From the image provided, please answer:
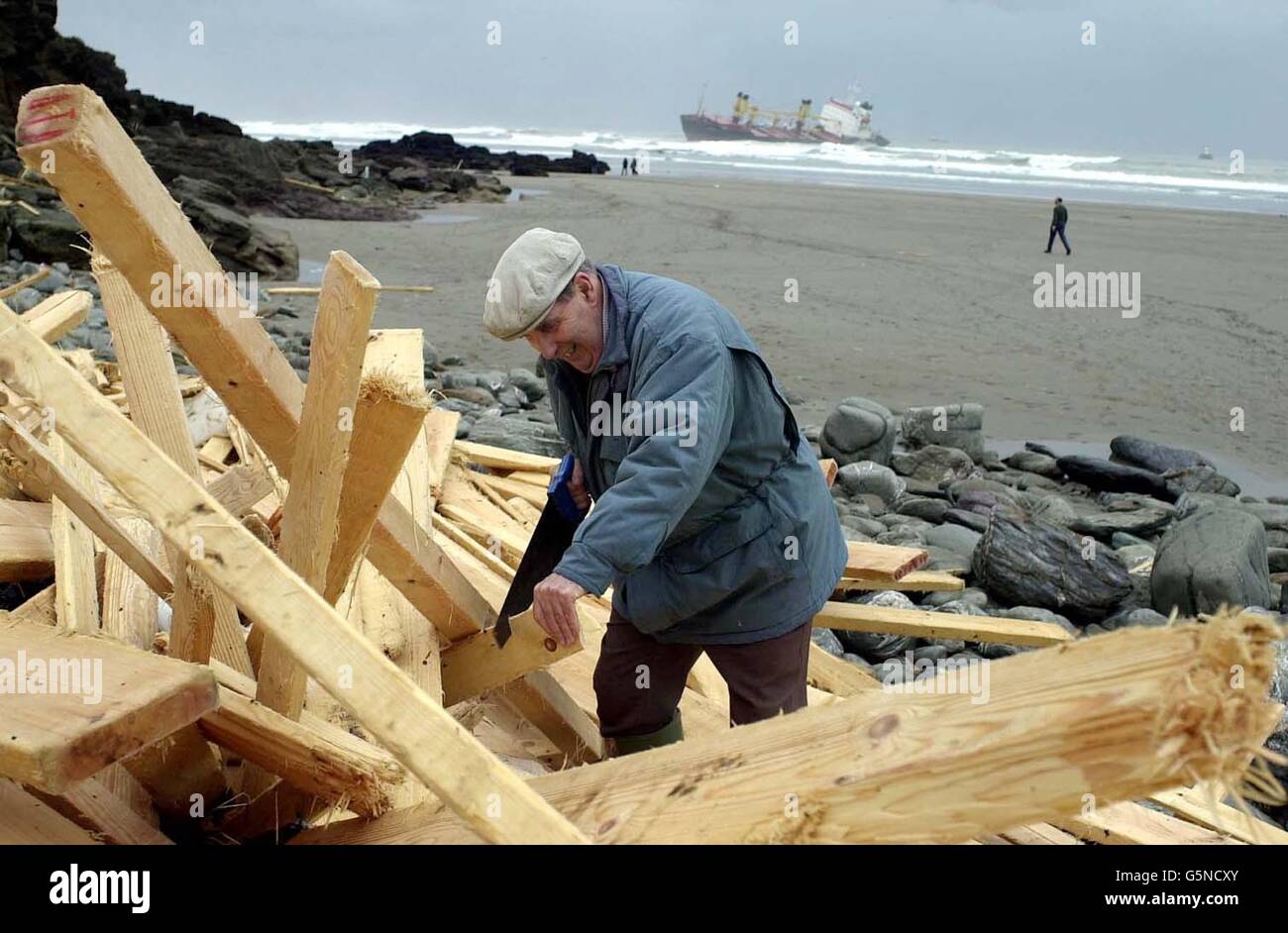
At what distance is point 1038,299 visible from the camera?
16.8 metres

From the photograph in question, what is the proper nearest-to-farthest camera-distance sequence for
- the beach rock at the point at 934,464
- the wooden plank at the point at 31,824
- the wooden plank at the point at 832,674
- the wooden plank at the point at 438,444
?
the wooden plank at the point at 31,824 < the wooden plank at the point at 832,674 < the wooden plank at the point at 438,444 < the beach rock at the point at 934,464

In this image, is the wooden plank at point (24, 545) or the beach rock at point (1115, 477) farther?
the beach rock at point (1115, 477)

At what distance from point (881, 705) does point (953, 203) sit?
3233cm

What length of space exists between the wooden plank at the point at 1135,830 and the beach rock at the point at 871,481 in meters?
5.29

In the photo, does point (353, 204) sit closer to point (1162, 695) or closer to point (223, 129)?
point (223, 129)

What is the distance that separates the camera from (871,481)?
334 inches

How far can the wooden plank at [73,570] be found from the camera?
9.41 feet

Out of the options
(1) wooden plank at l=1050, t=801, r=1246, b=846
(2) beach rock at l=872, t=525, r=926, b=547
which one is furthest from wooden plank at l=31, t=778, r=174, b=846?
(2) beach rock at l=872, t=525, r=926, b=547

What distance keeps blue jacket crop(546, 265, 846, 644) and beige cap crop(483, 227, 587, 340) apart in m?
0.20

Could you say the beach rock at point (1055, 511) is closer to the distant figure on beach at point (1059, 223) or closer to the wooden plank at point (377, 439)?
the wooden plank at point (377, 439)

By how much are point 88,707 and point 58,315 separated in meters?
3.89

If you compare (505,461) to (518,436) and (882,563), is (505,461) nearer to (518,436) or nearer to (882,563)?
(518,436)

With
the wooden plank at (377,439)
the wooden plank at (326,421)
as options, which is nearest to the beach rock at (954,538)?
the wooden plank at (377,439)
